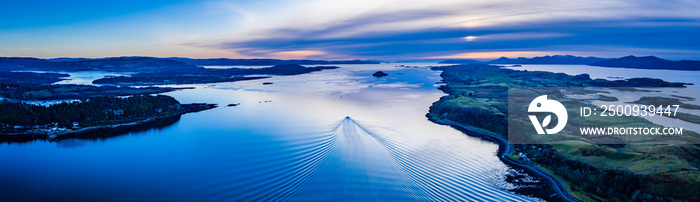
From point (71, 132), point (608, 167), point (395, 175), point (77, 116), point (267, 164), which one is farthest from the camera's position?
point (77, 116)

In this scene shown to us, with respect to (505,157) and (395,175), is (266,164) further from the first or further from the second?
(505,157)

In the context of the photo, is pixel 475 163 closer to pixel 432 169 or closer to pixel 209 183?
pixel 432 169

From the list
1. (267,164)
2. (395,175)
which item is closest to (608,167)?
(395,175)

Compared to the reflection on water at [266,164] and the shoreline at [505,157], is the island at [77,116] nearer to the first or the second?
the reflection on water at [266,164]

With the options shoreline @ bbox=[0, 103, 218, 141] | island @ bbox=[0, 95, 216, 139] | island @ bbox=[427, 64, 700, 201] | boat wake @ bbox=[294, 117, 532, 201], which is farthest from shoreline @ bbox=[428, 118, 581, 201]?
island @ bbox=[0, 95, 216, 139]

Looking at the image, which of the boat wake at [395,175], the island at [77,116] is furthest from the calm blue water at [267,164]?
the island at [77,116]

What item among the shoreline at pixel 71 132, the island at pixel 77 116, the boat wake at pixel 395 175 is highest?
the island at pixel 77 116
